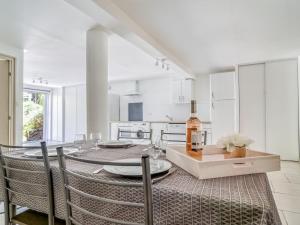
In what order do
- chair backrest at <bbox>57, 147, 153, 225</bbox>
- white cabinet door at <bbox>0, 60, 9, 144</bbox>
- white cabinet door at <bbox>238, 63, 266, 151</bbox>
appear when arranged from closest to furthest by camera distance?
chair backrest at <bbox>57, 147, 153, 225</bbox> → white cabinet door at <bbox>0, 60, 9, 144</bbox> → white cabinet door at <bbox>238, 63, 266, 151</bbox>

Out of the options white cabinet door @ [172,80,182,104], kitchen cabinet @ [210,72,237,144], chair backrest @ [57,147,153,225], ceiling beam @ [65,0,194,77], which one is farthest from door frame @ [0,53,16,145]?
kitchen cabinet @ [210,72,237,144]

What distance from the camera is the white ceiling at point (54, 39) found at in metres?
2.31

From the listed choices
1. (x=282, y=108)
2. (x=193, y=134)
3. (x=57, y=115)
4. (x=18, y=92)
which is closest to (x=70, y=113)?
(x=57, y=115)

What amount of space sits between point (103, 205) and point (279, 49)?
4.24 meters

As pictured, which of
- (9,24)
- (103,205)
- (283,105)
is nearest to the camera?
(103,205)

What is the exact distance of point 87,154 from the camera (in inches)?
54.4

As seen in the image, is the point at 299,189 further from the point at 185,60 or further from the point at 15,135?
the point at 15,135

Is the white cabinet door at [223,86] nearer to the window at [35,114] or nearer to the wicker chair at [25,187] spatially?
the wicker chair at [25,187]

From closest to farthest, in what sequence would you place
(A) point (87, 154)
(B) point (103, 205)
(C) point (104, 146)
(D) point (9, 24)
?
(B) point (103, 205) → (A) point (87, 154) → (C) point (104, 146) → (D) point (9, 24)

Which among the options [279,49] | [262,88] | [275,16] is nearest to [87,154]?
[275,16]

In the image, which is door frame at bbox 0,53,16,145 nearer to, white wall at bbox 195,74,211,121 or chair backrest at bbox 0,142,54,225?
chair backrest at bbox 0,142,54,225

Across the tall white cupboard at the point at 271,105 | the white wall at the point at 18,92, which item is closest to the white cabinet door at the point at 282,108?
the tall white cupboard at the point at 271,105

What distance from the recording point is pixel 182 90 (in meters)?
5.94

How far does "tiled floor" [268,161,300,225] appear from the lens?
6.87ft
